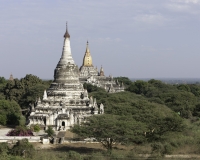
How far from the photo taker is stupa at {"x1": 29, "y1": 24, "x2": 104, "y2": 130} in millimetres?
54031

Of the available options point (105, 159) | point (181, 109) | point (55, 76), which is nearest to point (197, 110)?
point (181, 109)

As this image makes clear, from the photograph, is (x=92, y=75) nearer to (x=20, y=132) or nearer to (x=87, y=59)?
(x=87, y=59)

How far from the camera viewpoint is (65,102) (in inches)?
2259

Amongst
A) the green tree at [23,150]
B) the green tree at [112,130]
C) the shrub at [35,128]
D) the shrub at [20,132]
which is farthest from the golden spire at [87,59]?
the green tree at [23,150]

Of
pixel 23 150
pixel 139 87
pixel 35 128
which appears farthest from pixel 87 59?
pixel 23 150

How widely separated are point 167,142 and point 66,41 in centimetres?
2906

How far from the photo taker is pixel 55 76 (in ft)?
204

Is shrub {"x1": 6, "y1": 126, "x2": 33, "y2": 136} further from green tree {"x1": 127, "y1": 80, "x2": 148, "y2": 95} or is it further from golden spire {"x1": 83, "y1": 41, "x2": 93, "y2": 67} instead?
green tree {"x1": 127, "y1": 80, "x2": 148, "y2": 95}

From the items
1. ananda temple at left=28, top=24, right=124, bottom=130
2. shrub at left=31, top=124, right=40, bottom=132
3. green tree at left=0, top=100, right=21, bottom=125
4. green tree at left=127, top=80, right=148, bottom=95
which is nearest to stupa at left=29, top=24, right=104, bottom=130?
ananda temple at left=28, top=24, right=124, bottom=130

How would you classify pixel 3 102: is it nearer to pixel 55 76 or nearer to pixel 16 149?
pixel 55 76

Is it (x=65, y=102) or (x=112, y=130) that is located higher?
(x=65, y=102)

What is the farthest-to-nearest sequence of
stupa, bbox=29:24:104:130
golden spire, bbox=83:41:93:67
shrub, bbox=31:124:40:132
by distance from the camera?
golden spire, bbox=83:41:93:67 < stupa, bbox=29:24:104:130 < shrub, bbox=31:124:40:132

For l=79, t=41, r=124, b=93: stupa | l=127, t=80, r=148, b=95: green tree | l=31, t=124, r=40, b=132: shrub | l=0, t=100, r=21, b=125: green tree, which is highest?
l=79, t=41, r=124, b=93: stupa

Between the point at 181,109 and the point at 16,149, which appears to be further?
the point at 181,109
